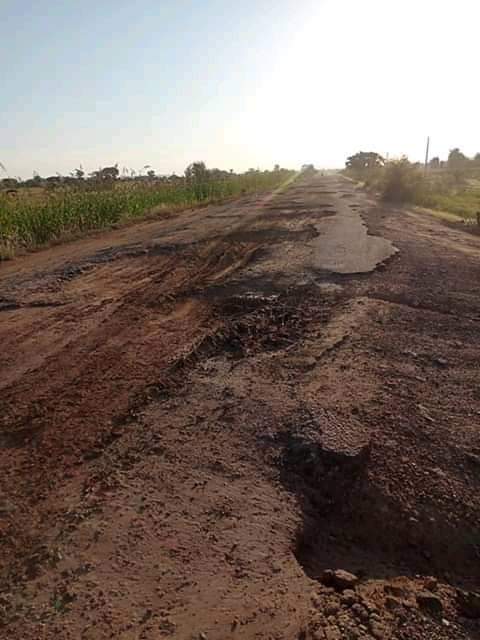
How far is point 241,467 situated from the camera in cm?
294

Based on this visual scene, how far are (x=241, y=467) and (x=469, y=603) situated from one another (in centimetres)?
130

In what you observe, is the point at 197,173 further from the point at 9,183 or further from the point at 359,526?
the point at 359,526

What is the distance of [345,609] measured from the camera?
2.03m

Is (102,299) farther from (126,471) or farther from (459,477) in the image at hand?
(459,477)

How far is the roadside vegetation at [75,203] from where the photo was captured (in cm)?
1216

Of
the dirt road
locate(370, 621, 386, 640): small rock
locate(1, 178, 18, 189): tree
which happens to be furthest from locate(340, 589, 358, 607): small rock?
locate(1, 178, 18, 189): tree

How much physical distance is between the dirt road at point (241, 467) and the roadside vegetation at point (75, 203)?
6.70m

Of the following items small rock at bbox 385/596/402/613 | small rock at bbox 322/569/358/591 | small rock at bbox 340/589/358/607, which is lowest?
small rock at bbox 322/569/358/591

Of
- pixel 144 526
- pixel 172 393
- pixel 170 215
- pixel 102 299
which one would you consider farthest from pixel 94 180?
pixel 144 526

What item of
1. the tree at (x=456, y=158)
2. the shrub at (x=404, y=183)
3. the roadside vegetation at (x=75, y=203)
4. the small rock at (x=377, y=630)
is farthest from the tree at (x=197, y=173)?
the tree at (x=456, y=158)

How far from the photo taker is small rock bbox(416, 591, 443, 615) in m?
2.08

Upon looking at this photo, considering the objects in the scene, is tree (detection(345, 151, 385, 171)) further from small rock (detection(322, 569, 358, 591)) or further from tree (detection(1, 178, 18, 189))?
small rock (detection(322, 569, 358, 591))

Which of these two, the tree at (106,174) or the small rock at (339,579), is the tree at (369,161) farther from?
the small rock at (339,579)

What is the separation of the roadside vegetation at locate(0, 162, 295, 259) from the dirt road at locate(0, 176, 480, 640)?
670 centimetres
